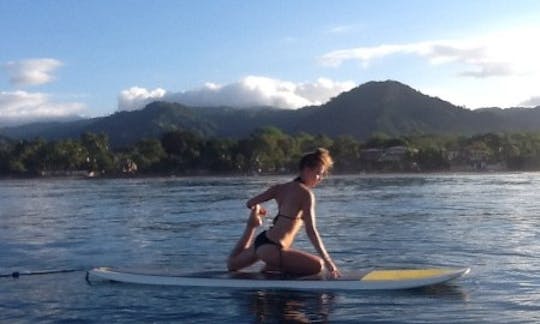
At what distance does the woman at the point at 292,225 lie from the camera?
493 inches

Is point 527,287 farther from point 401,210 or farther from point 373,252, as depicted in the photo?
point 401,210

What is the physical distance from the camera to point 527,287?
13.9m

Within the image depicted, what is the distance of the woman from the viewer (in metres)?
12.5

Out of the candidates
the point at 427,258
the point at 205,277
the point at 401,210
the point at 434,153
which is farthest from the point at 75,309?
the point at 434,153

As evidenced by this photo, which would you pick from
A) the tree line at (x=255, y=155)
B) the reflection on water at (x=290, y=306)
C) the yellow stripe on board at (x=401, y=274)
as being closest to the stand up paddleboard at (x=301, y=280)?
the yellow stripe on board at (x=401, y=274)

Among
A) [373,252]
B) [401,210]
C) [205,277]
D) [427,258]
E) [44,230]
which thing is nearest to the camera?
[205,277]

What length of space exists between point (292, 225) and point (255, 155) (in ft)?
517

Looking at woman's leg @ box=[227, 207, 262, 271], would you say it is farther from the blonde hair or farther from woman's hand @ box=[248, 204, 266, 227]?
the blonde hair

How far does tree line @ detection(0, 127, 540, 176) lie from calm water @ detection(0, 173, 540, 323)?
5034 inches

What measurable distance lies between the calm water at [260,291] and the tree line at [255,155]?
12785 cm

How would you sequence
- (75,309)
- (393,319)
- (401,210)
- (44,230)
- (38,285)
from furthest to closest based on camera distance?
1. (401,210)
2. (44,230)
3. (38,285)
4. (75,309)
5. (393,319)

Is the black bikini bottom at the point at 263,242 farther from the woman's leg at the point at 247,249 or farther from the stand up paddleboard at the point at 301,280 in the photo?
the stand up paddleboard at the point at 301,280

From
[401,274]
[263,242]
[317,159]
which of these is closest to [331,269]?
[263,242]

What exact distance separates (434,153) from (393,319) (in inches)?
6037
